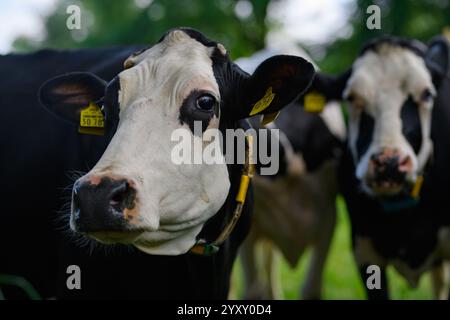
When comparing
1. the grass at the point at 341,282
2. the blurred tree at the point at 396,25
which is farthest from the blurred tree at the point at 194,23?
the grass at the point at 341,282

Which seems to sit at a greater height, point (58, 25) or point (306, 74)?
point (58, 25)

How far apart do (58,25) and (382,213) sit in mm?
49308

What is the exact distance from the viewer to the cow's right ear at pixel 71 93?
3.58 meters

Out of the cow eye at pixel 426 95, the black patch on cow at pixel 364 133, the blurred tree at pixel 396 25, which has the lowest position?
the black patch on cow at pixel 364 133

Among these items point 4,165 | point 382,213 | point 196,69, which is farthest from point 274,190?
point 196,69

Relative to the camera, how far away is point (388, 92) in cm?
504

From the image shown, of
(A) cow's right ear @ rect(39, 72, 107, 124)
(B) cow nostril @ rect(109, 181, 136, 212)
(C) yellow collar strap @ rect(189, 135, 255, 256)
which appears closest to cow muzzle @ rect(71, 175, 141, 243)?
(B) cow nostril @ rect(109, 181, 136, 212)

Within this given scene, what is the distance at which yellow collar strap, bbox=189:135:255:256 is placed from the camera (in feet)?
11.2

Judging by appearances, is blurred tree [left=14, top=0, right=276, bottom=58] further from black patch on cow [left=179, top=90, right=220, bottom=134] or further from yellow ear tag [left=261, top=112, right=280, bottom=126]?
black patch on cow [left=179, top=90, right=220, bottom=134]

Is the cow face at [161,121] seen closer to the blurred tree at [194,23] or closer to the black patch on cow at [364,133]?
the black patch on cow at [364,133]

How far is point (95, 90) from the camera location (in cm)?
360

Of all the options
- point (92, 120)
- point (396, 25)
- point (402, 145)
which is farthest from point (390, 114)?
point (396, 25)

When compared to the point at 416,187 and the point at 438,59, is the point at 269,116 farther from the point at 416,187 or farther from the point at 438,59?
the point at 438,59
